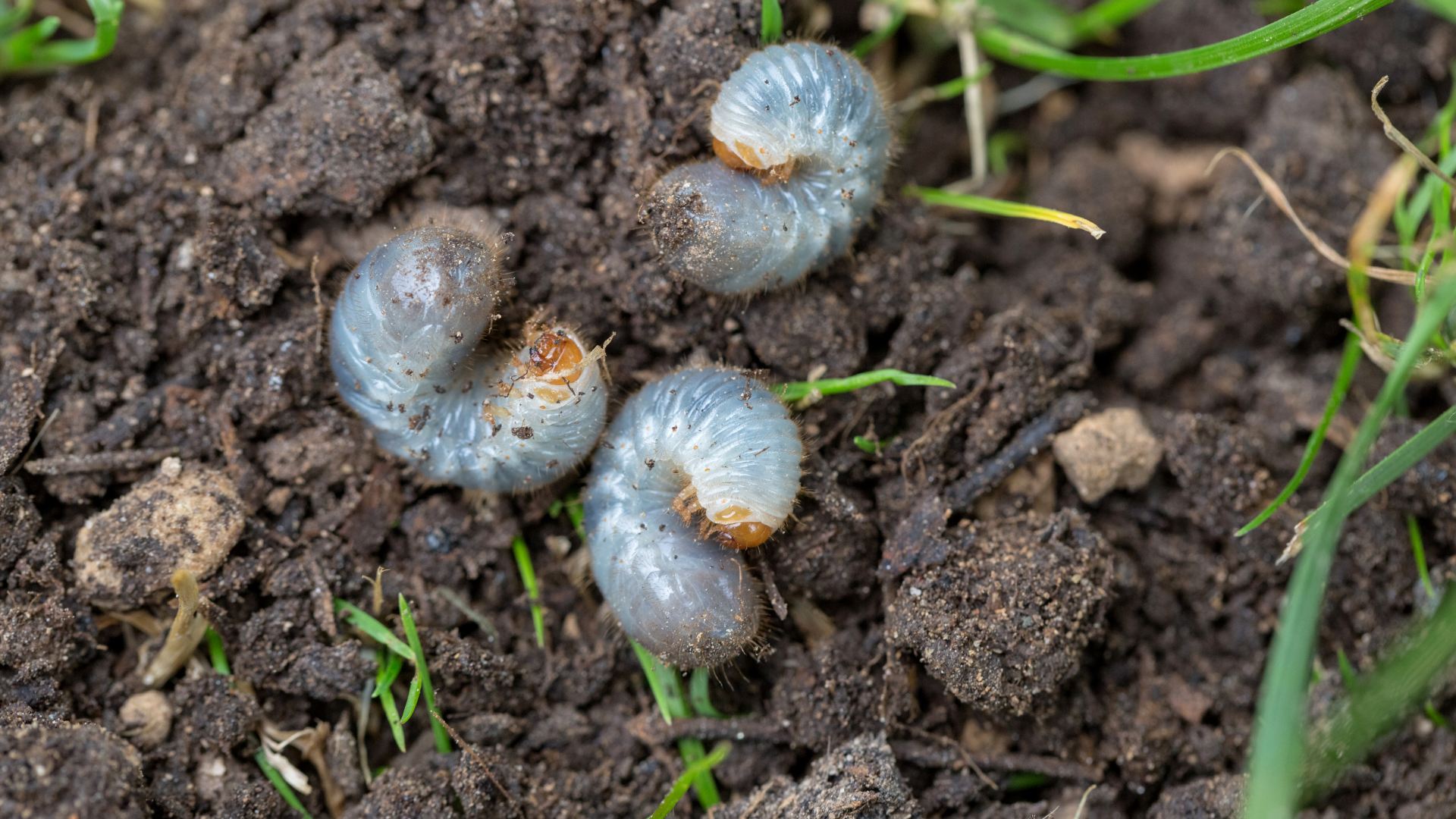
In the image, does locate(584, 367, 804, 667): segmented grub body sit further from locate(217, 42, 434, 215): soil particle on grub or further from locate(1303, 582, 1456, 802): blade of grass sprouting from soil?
locate(1303, 582, 1456, 802): blade of grass sprouting from soil

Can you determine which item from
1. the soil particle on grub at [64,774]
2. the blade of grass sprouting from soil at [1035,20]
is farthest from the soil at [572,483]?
the blade of grass sprouting from soil at [1035,20]

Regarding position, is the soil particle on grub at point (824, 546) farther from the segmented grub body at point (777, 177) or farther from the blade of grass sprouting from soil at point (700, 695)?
the segmented grub body at point (777, 177)

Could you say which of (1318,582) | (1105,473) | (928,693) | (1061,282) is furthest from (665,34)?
(1318,582)

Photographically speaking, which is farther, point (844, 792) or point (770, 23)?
point (770, 23)

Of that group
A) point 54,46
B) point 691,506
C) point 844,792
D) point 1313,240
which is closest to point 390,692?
point 691,506

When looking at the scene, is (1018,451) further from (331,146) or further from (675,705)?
(331,146)

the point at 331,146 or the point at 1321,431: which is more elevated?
the point at 331,146
